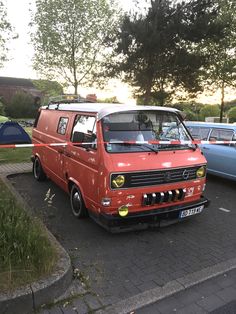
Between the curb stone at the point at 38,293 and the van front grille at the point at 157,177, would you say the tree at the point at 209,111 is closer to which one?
the van front grille at the point at 157,177

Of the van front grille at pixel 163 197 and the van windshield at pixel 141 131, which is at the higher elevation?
the van windshield at pixel 141 131

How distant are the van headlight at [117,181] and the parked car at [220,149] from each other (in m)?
4.22

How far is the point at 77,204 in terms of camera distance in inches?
223

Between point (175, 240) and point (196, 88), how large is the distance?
14.7 metres

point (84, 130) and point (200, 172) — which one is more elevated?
point (84, 130)

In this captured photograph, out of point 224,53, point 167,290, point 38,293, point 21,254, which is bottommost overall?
point 167,290

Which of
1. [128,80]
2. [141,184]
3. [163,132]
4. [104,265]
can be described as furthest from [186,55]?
[104,265]

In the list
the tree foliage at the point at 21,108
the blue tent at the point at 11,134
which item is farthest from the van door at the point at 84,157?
the tree foliage at the point at 21,108

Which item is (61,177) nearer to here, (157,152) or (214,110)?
(157,152)

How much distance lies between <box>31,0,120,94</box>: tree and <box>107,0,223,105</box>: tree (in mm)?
4287

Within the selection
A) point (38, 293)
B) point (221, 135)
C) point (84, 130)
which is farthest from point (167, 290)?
point (221, 135)

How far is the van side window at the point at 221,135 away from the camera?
8.16 m

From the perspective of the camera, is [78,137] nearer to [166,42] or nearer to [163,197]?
[163,197]

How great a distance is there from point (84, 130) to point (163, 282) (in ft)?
9.17
